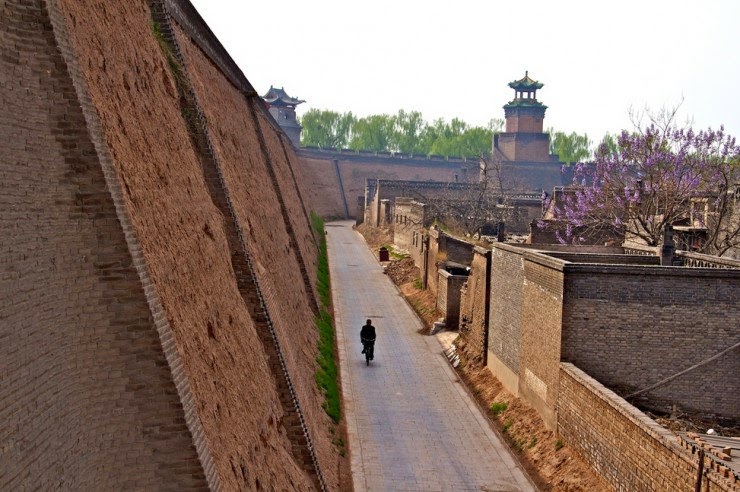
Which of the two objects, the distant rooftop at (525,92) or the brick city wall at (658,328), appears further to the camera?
the distant rooftop at (525,92)

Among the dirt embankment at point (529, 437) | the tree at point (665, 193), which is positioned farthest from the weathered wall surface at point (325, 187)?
the dirt embankment at point (529, 437)

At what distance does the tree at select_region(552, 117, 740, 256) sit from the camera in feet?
65.8

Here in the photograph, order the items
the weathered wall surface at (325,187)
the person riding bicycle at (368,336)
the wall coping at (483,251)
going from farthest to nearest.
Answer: the weathered wall surface at (325,187) < the person riding bicycle at (368,336) < the wall coping at (483,251)

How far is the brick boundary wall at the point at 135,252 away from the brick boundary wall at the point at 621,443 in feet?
14.4

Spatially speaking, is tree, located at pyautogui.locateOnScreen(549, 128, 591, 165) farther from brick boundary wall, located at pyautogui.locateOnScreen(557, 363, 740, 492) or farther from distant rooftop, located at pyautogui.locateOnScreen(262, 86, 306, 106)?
brick boundary wall, located at pyautogui.locateOnScreen(557, 363, 740, 492)

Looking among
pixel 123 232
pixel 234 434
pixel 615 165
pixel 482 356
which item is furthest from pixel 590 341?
pixel 615 165

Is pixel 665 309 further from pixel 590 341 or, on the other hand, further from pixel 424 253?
pixel 424 253

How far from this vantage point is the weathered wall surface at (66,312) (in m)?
3.89

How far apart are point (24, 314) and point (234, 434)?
8.15 feet

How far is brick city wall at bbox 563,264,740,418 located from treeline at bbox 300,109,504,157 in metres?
83.4

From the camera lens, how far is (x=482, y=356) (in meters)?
16.2

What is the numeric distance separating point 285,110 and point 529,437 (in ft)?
215

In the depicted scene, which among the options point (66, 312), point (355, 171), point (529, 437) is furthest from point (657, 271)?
point (355, 171)

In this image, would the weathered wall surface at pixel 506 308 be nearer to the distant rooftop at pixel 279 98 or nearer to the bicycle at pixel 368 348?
the bicycle at pixel 368 348
